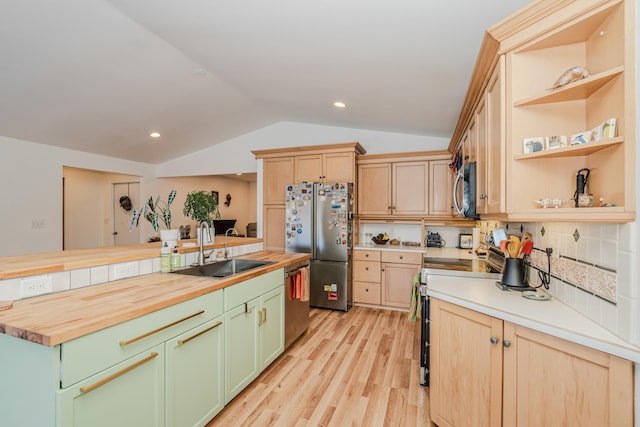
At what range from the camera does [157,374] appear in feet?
4.42

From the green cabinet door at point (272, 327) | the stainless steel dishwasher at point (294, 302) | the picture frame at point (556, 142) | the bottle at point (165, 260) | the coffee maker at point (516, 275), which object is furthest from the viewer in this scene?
the stainless steel dishwasher at point (294, 302)

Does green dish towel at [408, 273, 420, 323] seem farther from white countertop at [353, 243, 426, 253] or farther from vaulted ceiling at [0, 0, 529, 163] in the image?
vaulted ceiling at [0, 0, 529, 163]

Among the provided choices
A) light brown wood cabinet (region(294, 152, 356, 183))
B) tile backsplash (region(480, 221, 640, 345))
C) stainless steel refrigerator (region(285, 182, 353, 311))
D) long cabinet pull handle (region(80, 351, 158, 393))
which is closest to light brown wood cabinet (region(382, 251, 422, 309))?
stainless steel refrigerator (region(285, 182, 353, 311))

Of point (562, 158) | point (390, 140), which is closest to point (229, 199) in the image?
point (390, 140)

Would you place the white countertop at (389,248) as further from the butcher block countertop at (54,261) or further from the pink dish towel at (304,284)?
Answer: the butcher block countertop at (54,261)

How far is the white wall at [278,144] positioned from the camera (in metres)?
4.35

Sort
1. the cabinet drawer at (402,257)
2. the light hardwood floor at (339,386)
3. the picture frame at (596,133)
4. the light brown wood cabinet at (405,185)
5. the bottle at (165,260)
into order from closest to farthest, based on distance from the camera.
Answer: the picture frame at (596,133), the light hardwood floor at (339,386), the bottle at (165,260), the cabinet drawer at (402,257), the light brown wood cabinet at (405,185)

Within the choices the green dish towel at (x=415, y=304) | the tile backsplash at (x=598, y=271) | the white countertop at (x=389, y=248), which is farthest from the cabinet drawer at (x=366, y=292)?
the tile backsplash at (x=598, y=271)

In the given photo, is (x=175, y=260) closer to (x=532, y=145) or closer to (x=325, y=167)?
(x=532, y=145)

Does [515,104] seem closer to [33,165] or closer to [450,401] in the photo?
[450,401]

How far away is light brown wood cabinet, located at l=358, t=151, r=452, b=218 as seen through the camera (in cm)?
394

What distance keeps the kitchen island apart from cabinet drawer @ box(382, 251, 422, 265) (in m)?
2.30

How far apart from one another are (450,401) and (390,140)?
141 inches

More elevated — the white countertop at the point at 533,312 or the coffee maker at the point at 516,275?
the coffee maker at the point at 516,275
